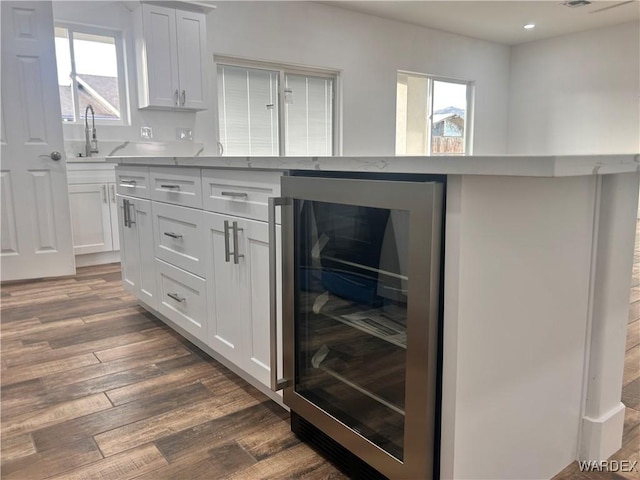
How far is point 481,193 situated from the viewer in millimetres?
970

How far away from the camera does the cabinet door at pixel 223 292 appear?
68.7 inches

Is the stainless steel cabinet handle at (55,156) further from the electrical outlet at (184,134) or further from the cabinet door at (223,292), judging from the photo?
the cabinet door at (223,292)

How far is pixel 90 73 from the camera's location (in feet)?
14.0

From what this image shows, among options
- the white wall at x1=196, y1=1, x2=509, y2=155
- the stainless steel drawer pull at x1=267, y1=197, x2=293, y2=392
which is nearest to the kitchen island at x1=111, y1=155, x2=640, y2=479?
the stainless steel drawer pull at x1=267, y1=197, x2=293, y2=392

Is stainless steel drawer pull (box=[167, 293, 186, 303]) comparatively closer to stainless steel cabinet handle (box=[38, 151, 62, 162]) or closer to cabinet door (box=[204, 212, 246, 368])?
cabinet door (box=[204, 212, 246, 368])

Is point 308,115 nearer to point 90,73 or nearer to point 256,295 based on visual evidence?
point 90,73

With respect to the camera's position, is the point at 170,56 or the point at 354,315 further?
the point at 170,56

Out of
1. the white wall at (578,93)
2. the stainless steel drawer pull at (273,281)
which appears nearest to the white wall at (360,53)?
the white wall at (578,93)

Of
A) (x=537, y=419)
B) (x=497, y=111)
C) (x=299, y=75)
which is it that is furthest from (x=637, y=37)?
(x=537, y=419)

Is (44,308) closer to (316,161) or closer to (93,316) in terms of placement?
(93,316)

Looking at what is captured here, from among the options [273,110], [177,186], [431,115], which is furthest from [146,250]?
[431,115]

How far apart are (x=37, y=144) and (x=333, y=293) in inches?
126

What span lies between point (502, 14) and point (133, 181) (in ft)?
16.3

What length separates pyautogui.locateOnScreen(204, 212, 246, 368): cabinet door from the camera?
175cm
